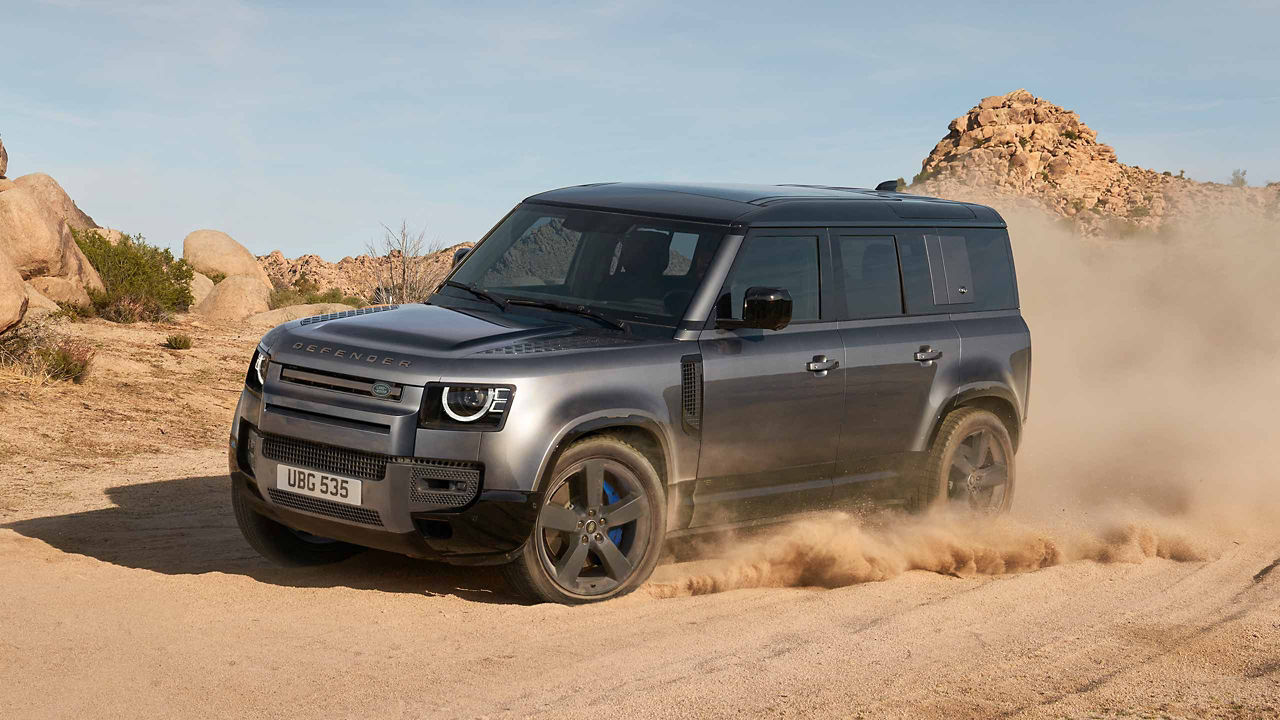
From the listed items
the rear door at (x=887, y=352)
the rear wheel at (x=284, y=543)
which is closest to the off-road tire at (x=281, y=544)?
the rear wheel at (x=284, y=543)

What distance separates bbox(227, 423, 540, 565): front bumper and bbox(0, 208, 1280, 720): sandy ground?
0.36m

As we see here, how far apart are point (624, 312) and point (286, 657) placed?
256 cm

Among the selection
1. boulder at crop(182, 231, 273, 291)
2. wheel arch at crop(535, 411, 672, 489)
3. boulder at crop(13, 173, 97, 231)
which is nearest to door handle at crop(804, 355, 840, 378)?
wheel arch at crop(535, 411, 672, 489)

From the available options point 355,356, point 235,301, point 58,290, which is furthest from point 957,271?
point 235,301

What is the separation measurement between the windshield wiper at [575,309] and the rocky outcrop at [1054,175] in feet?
166

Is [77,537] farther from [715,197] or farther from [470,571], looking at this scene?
[715,197]

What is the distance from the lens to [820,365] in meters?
7.69

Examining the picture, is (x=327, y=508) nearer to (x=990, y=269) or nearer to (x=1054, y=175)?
(x=990, y=269)

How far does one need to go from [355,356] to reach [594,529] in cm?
144

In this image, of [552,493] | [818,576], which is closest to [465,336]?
[552,493]

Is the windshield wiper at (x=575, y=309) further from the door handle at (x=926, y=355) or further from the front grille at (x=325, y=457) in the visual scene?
the door handle at (x=926, y=355)

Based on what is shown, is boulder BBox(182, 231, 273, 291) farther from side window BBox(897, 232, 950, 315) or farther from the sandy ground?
side window BBox(897, 232, 950, 315)

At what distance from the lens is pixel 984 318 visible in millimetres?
9008

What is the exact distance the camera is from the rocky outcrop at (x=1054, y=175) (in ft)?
193
